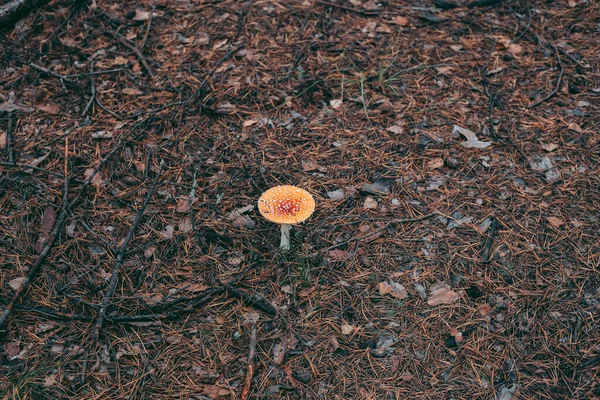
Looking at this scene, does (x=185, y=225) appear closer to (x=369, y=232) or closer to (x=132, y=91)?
(x=369, y=232)

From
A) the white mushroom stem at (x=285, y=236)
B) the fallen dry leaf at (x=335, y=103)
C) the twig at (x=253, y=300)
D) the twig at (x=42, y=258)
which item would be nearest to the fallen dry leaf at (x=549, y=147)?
the fallen dry leaf at (x=335, y=103)

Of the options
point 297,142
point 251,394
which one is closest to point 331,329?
point 251,394

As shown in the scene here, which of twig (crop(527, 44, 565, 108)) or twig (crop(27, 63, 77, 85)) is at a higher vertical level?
twig (crop(527, 44, 565, 108))

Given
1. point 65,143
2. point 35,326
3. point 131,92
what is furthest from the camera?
point 131,92

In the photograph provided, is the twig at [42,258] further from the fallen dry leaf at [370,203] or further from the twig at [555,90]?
the twig at [555,90]

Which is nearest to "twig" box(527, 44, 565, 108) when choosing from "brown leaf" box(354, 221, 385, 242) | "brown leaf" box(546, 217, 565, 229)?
"brown leaf" box(546, 217, 565, 229)

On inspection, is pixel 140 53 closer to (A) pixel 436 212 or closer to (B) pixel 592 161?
(A) pixel 436 212

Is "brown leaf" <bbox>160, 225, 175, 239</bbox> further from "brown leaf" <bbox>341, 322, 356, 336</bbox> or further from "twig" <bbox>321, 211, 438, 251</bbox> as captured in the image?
"brown leaf" <bbox>341, 322, 356, 336</bbox>
